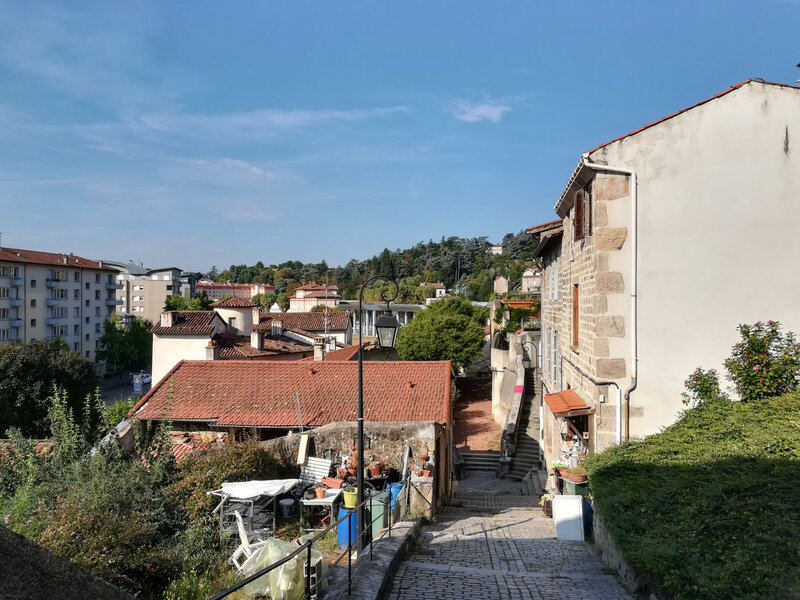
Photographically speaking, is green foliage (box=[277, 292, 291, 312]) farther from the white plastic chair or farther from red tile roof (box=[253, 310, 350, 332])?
the white plastic chair

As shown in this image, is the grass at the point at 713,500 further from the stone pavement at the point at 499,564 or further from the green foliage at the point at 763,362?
the stone pavement at the point at 499,564

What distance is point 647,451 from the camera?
866cm

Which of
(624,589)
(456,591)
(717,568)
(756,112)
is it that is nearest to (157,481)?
(456,591)

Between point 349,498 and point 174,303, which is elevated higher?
point 174,303

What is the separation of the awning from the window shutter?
130 inches

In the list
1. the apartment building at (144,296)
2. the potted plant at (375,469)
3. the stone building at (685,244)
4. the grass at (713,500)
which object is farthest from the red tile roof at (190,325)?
the apartment building at (144,296)

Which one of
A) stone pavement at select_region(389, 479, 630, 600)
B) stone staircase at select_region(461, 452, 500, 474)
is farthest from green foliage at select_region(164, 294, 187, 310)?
stone pavement at select_region(389, 479, 630, 600)

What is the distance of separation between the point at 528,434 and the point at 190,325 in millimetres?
19244

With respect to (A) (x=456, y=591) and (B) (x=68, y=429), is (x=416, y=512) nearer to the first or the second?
(A) (x=456, y=591)

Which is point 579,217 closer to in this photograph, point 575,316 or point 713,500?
point 575,316

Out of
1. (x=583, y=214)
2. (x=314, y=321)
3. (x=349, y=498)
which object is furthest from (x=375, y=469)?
(x=314, y=321)

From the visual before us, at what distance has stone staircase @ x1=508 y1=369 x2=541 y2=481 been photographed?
2261cm

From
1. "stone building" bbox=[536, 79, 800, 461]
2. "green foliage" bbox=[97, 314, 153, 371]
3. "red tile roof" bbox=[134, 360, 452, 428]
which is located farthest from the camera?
"green foliage" bbox=[97, 314, 153, 371]

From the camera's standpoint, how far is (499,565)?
7738 millimetres
